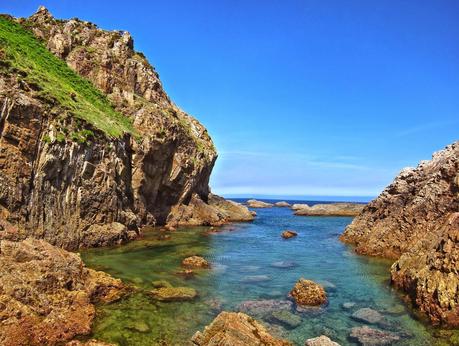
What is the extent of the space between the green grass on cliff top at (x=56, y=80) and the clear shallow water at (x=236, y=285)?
16.1 meters

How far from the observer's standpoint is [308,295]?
75.7 feet

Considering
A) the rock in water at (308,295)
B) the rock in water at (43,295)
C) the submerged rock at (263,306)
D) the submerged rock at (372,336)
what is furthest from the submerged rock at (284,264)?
the rock in water at (43,295)

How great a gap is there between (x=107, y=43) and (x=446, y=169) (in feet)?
205

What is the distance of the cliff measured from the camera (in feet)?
105

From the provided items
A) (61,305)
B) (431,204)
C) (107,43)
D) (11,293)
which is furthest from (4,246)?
(107,43)

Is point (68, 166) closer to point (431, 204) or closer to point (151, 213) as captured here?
point (151, 213)

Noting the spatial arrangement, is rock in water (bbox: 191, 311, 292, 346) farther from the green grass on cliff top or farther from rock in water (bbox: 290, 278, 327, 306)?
the green grass on cliff top

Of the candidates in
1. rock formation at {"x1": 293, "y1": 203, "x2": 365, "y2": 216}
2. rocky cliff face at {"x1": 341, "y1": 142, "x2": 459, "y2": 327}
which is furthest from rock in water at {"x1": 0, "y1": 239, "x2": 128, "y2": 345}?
rock formation at {"x1": 293, "y1": 203, "x2": 365, "y2": 216}

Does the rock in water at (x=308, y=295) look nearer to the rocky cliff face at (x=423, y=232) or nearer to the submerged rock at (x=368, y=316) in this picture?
the submerged rock at (x=368, y=316)

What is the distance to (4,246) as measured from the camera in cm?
1889

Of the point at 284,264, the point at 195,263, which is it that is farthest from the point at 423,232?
the point at 195,263

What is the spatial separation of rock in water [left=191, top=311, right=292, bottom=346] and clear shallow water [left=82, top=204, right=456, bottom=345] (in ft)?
6.58

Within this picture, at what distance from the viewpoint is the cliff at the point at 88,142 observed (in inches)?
1259

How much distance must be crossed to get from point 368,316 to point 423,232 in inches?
830
